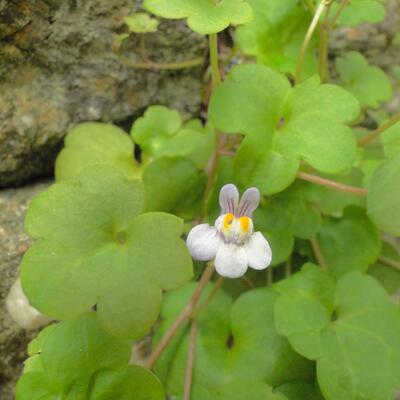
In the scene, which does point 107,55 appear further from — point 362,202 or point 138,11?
point 362,202

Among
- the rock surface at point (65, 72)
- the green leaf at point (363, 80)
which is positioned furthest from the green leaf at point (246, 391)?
the green leaf at point (363, 80)

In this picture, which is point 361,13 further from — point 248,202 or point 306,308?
point 306,308

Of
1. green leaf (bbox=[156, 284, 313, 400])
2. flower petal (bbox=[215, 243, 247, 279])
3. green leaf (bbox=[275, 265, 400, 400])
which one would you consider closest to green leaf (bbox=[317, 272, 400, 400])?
green leaf (bbox=[275, 265, 400, 400])

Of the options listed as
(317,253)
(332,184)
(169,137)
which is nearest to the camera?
(332,184)

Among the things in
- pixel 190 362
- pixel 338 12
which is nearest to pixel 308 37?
pixel 338 12

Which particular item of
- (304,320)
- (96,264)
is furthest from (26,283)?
(304,320)

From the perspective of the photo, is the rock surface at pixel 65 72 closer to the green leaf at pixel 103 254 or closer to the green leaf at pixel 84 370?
the green leaf at pixel 103 254
